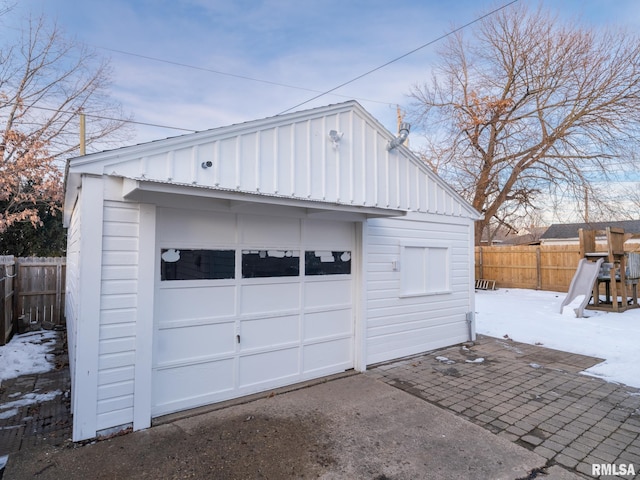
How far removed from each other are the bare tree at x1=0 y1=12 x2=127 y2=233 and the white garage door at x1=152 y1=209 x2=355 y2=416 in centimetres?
925

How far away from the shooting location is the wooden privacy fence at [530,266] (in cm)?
1355

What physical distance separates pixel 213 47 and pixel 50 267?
6.69 meters

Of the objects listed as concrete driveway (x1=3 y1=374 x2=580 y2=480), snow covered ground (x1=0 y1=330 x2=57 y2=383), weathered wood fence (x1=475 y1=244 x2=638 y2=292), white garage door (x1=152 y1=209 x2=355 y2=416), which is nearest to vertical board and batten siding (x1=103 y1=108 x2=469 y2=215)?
white garage door (x1=152 y1=209 x2=355 y2=416)

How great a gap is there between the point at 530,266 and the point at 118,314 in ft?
50.9

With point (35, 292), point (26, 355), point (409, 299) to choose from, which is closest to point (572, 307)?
point (409, 299)

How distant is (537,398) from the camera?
13.8ft

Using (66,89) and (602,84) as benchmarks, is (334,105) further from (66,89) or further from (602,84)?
(602,84)

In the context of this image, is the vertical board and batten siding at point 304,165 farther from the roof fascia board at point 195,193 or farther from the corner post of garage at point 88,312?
the corner post of garage at point 88,312

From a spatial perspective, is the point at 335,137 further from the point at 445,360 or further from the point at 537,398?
the point at 537,398

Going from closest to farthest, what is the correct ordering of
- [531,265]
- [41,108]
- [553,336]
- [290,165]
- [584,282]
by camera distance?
[290,165], [553,336], [584,282], [41,108], [531,265]

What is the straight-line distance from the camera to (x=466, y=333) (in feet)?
22.6

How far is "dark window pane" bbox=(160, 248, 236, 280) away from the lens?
3779 mm

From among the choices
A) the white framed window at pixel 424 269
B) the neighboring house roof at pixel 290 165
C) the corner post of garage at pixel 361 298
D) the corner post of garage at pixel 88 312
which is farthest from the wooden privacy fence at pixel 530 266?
the corner post of garage at pixel 88 312

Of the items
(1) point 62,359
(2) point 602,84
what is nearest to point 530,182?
(2) point 602,84
